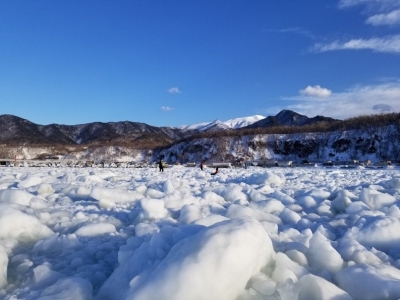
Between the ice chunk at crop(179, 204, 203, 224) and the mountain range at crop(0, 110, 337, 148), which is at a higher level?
the mountain range at crop(0, 110, 337, 148)

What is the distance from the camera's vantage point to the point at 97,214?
444 cm

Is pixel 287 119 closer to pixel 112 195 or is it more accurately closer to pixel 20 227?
pixel 112 195

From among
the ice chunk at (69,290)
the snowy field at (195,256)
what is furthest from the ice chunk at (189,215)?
the ice chunk at (69,290)

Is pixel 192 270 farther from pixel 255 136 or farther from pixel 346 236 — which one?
pixel 255 136

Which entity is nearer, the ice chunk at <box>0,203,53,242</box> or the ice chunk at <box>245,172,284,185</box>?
the ice chunk at <box>0,203,53,242</box>

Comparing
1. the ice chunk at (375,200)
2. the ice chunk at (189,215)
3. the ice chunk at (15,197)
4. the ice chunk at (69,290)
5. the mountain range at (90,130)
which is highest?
the mountain range at (90,130)

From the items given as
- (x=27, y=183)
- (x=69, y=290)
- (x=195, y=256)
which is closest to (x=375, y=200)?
(x=195, y=256)

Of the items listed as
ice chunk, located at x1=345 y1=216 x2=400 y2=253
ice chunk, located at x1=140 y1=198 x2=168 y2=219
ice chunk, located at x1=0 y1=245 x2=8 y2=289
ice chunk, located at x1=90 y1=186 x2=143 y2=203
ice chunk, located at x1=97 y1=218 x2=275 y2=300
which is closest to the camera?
ice chunk, located at x1=97 y1=218 x2=275 y2=300

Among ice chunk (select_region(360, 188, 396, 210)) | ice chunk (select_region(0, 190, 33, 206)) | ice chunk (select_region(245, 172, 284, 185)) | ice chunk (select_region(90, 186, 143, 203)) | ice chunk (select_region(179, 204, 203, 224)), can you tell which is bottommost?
ice chunk (select_region(245, 172, 284, 185))

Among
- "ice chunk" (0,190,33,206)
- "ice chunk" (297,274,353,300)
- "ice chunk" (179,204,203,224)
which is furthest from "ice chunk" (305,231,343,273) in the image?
"ice chunk" (0,190,33,206)

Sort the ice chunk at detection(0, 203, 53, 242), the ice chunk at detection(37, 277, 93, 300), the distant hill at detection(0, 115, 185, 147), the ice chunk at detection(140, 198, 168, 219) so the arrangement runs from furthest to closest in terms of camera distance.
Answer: the distant hill at detection(0, 115, 185, 147) < the ice chunk at detection(140, 198, 168, 219) < the ice chunk at detection(0, 203, 53, 242) < the ice chunk at detection(37, 277, 93, 300)

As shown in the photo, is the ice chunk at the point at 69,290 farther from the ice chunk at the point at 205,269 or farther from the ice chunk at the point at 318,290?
the ice chunk at the point at 318,290

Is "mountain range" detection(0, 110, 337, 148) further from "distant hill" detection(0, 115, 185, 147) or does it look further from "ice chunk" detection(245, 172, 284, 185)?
"ice chunk" detection(245, 172, 284, 185)

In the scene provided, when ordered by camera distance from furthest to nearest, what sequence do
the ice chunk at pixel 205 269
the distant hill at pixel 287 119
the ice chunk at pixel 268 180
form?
the distant hill at pixel 287 119 < the ice chunk at pixel 268 180 < the ice chunk at pixel 205 269
